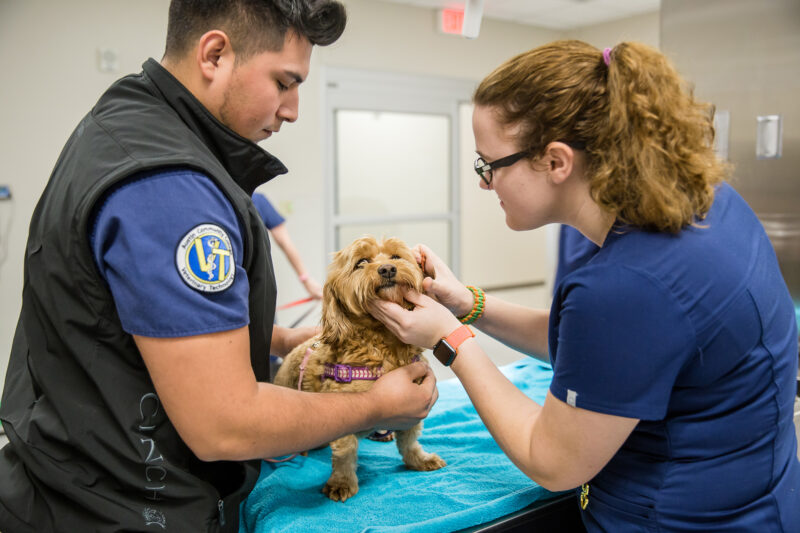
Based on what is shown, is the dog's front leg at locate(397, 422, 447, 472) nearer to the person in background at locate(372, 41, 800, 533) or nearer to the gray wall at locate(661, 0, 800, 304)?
the person in background at locate(372, 41, 800, 533)

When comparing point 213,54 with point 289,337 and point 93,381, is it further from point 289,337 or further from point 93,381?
point 289,337

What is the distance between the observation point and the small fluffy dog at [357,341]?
1.52 meters

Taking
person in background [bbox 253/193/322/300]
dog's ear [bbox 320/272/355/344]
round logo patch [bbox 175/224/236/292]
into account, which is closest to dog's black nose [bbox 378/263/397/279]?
dog's ear [bbox 320/272/355/344]

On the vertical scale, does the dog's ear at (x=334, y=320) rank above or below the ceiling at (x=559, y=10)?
below

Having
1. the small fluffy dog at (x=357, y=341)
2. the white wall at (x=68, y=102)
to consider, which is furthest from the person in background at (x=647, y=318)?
the white wall at (x=68, y=102)

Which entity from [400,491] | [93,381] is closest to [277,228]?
[400,491]

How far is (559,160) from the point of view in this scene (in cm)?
115

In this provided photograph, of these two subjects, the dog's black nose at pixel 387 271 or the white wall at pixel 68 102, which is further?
the white wall at pixel 68 102

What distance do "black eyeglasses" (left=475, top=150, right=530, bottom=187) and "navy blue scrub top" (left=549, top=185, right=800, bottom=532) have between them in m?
0.25

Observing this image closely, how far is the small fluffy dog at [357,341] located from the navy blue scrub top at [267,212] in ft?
8.09

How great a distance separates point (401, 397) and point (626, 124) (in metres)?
0.75

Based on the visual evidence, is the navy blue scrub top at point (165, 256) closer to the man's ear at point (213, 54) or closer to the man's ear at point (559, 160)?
the man's ear at point (213, 54)

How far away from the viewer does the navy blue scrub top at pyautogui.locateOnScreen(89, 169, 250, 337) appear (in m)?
0.90

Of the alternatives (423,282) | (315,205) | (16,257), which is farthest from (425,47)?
(423,282)
